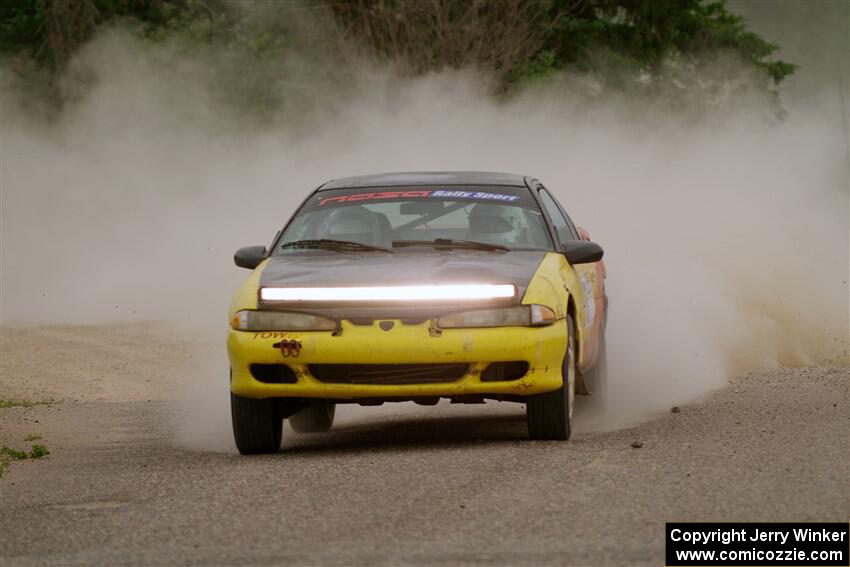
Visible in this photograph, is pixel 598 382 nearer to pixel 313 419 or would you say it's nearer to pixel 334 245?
pixel 313 419

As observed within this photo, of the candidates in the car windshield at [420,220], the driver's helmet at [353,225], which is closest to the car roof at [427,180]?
the car windshield at [420,220]

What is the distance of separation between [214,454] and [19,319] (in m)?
13.2

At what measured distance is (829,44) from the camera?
275ft

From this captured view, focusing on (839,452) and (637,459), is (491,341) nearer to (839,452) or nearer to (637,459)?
(637,459)

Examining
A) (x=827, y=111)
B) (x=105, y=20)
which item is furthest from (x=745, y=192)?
(x=827, y=111)

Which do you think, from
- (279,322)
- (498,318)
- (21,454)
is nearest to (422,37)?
(21,454)

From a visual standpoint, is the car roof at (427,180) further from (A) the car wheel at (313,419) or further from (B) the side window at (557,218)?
(A) the car wheel at (313,419)

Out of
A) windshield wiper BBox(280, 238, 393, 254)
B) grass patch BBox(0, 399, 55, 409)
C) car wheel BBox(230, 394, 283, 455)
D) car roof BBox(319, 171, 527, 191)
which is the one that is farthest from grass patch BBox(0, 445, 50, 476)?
grass patch BBox(0, 399, 55, 409)

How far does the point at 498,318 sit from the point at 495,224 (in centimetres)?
129

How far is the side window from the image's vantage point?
10656mm

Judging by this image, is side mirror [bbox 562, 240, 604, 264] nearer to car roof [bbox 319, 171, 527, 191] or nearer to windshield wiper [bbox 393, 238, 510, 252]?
windshield wiper [bbox 393, 238, 510, 252]

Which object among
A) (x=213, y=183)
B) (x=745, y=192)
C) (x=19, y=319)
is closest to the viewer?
(x=19, y=319)

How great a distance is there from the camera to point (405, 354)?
28.9 ft

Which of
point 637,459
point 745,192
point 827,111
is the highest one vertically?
point 637,459
